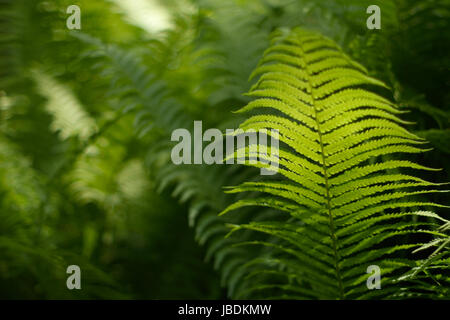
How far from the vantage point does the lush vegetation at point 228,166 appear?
61 cm

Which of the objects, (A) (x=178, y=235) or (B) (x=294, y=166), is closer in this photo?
(B) (x=294, y=166)

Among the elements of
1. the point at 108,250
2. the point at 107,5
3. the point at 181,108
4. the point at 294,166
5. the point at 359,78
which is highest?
the point at 107,5

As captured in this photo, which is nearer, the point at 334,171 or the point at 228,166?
the point at 334,171

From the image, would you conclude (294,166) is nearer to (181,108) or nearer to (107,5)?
(181,108)

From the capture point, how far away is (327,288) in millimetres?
650

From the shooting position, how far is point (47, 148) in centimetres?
140

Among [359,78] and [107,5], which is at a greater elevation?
[107,5]

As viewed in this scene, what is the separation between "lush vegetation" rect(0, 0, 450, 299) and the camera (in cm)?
61

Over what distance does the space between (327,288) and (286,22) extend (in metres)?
0.84

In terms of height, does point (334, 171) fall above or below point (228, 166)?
below

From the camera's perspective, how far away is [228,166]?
103cm
